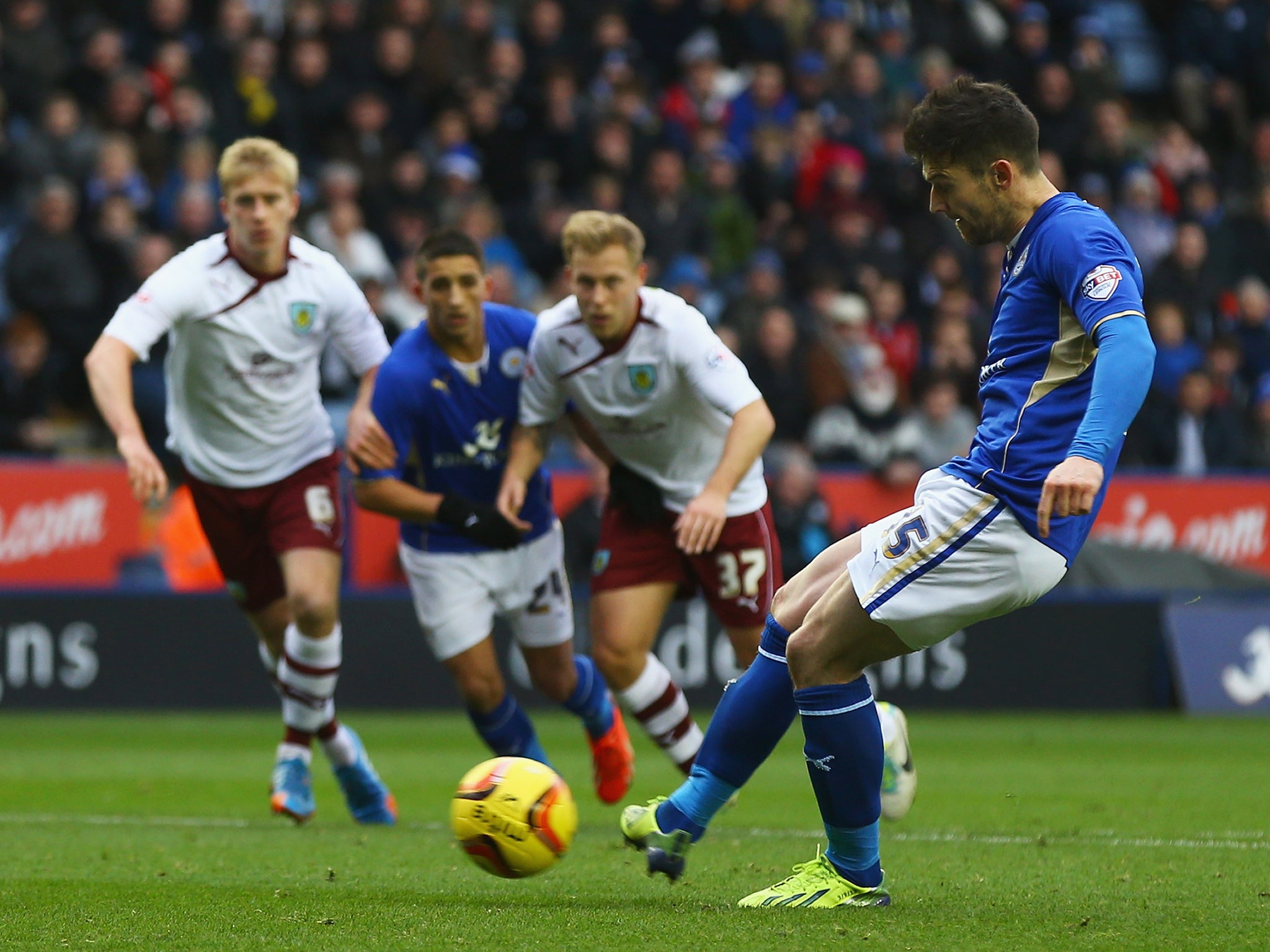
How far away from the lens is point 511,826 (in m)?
4.99

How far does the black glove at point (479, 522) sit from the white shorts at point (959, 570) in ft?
8.90

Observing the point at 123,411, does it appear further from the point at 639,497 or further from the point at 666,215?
the point at 666,215

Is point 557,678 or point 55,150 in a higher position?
point 55,150

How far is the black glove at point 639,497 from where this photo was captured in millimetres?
7086

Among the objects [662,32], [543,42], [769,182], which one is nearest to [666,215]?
[769,182]

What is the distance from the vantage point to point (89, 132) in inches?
563

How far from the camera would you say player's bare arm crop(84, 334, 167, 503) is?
6191 millimetres

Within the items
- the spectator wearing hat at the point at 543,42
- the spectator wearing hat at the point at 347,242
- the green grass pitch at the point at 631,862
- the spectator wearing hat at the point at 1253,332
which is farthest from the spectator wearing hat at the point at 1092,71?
the green grass pitch at the point at 631,862

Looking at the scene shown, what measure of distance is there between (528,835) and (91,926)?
1.15 meters

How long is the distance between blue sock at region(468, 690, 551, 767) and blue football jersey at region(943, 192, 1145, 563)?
314 cm

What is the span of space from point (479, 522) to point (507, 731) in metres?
0.87

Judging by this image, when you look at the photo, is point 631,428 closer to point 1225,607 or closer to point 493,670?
point 493,670

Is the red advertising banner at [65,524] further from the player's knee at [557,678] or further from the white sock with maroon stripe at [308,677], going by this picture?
the player's knee at [557,678]

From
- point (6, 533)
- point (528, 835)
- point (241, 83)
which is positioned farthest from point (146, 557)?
point (528, 835)
